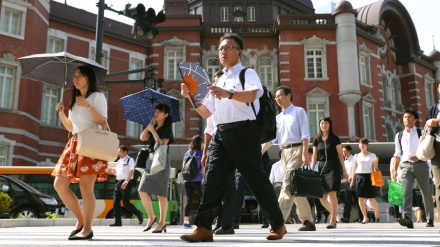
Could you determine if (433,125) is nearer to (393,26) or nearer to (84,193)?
(84,193)

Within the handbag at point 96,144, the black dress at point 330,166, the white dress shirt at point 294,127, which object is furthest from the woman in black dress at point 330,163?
the handbag at point 96,144

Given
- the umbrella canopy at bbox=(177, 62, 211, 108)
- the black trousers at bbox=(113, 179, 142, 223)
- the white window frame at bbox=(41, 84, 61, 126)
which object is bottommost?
the black trousers at bbox=(113, 179, 142, 223)

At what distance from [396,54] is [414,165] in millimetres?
29313

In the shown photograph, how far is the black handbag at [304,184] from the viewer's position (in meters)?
6.22

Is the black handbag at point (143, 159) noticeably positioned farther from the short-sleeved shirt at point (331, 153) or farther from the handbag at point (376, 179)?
the handbag at point (376, 179)

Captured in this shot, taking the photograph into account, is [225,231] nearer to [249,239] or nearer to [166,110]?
[249,239]

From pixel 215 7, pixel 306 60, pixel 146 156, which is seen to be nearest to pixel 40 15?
pixel 215 7

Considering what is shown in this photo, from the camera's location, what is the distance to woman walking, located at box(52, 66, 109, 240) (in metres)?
4.55

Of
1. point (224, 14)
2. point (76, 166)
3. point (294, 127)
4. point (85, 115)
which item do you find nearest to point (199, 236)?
point (76, 166)

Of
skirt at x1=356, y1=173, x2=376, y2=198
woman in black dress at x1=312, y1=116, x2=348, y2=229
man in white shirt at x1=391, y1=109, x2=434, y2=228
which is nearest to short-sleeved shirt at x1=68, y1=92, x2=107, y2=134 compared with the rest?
woman in black dress at x1=312, y1=116, x2=348, y2=229

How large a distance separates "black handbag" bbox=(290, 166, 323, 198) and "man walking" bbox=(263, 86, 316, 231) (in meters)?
0.21

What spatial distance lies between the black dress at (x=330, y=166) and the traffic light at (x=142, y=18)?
4886mm

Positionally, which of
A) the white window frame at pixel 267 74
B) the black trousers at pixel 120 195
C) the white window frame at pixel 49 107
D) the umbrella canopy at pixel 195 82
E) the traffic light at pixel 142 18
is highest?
the white window frame at pixel 267 74

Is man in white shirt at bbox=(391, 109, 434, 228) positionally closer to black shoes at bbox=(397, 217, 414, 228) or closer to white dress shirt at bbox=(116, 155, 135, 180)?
black shoes at bbox=(397, 217, 414, 228)
